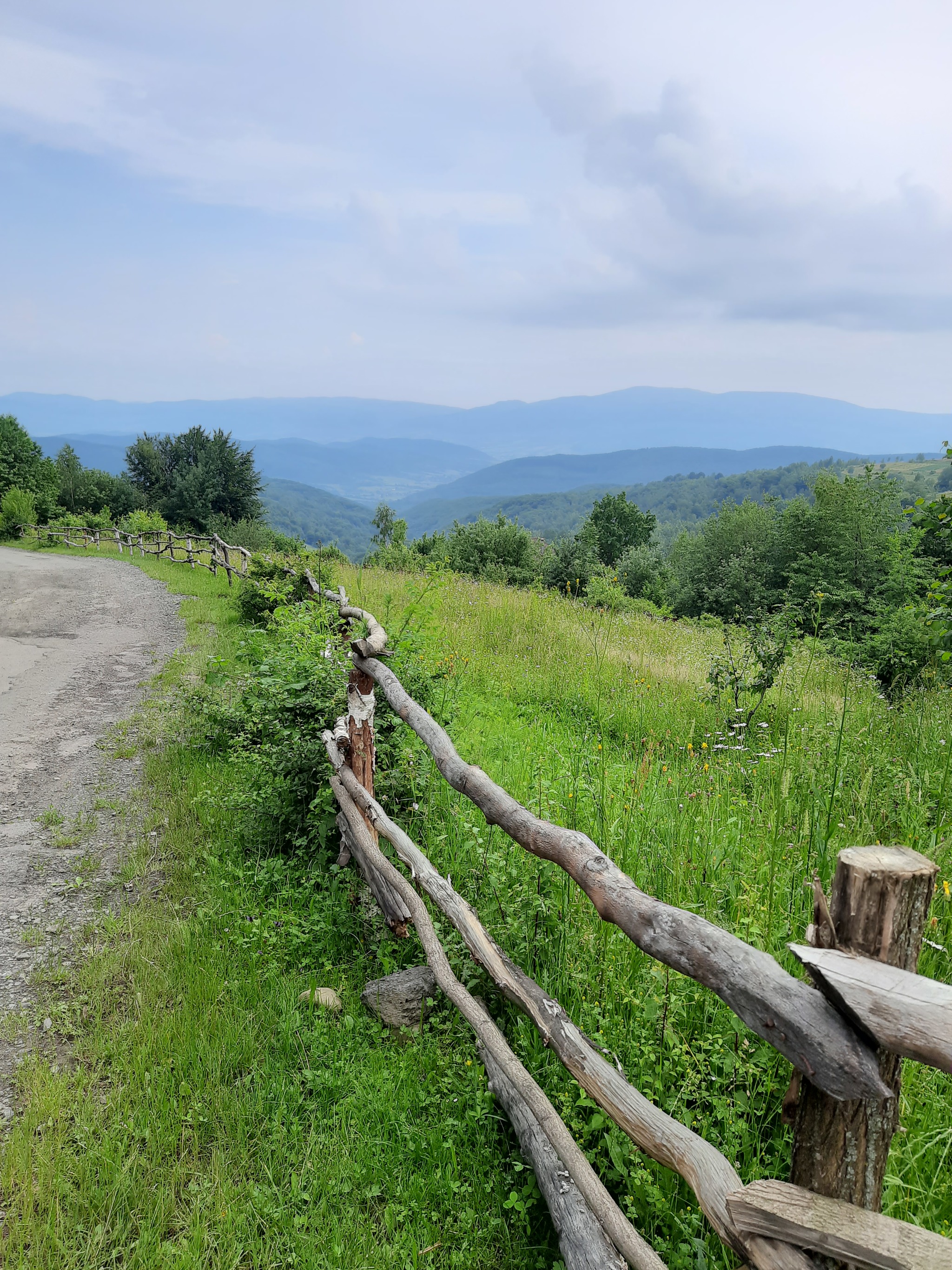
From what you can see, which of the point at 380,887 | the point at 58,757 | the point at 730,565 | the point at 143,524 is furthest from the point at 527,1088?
the point at 730,565

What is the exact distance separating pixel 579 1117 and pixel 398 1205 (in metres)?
0.69

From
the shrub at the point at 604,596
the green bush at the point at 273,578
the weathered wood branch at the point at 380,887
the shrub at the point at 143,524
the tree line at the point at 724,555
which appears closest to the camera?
the weathered wood branch at the point at 380,887

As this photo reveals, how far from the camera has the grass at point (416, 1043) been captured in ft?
7.55

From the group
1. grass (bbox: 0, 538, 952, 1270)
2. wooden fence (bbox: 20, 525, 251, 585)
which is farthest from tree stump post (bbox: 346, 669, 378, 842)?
wooden fence (bbox: 20, 525, 251, 585)

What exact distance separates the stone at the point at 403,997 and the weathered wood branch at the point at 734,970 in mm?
1177

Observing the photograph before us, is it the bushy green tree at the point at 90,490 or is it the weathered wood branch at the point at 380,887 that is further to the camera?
the bushy green tree at the point at 90,490

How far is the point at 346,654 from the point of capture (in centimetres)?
573

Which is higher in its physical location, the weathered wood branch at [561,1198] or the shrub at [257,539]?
the shrub at [257,539]

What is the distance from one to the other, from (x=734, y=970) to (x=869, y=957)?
29 centimetres

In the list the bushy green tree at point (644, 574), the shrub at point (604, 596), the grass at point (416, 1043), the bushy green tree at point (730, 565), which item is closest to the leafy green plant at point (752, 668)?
the grass at point (416, 1043)

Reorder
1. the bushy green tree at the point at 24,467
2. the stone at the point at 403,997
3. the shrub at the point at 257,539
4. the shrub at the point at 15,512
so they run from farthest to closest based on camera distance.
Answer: the bushy green tree at the point at 24,467 < the shrub at the point at 15,512 < the shrub at the point at 257,539 < the stone at the point at 403,997

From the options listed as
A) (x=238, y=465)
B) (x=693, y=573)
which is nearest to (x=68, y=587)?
(x=238, y=465)

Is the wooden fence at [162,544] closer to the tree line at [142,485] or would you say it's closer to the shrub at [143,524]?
the shrub at [143,524]

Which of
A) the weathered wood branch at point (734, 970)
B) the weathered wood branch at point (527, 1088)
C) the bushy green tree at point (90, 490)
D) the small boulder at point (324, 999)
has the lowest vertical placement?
the small boulder at point (324, 999)
